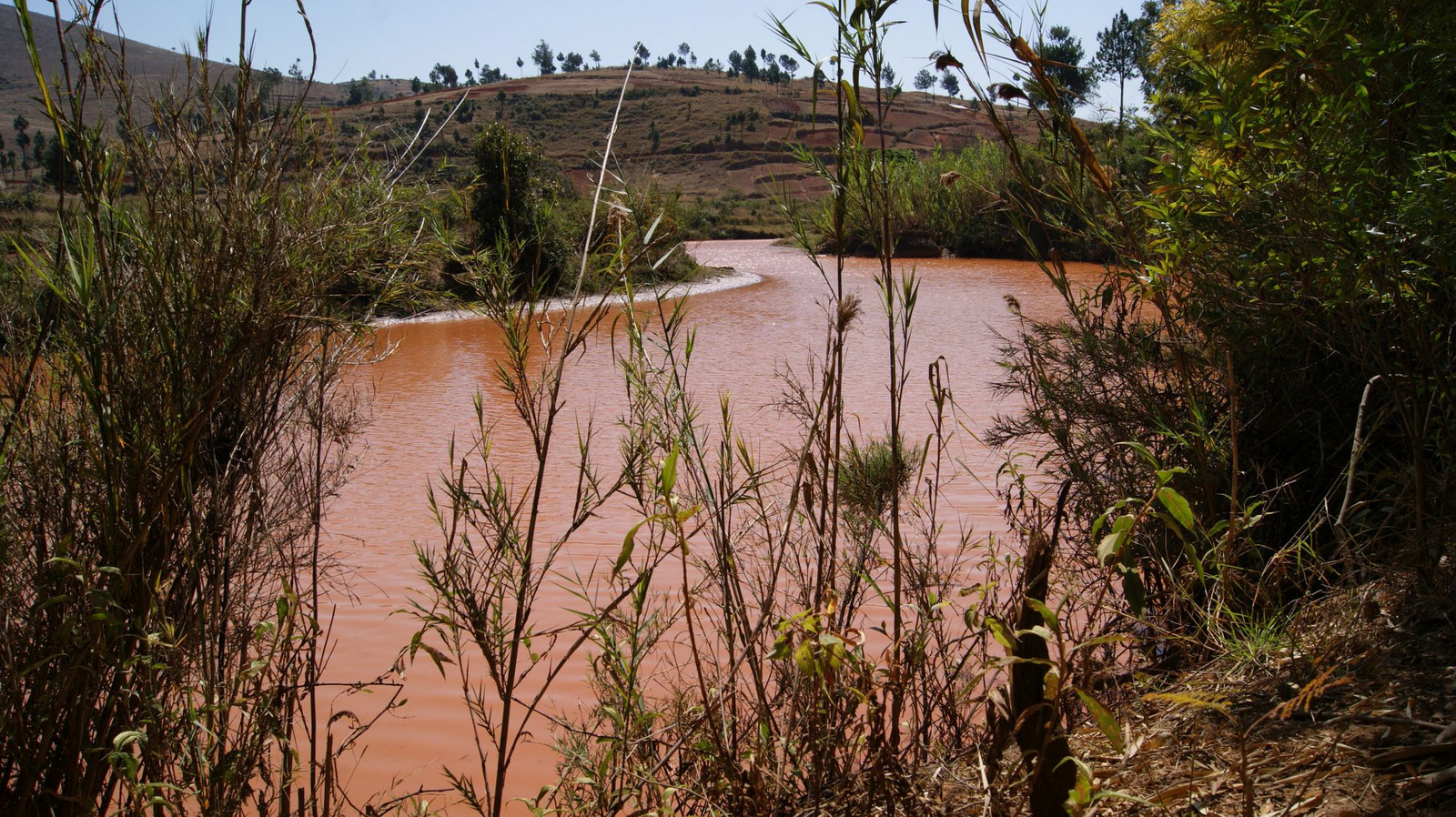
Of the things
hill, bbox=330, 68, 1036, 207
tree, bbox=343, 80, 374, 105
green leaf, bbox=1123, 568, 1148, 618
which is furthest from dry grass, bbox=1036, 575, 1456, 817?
hill, bbox=330, 68, 1036, 207

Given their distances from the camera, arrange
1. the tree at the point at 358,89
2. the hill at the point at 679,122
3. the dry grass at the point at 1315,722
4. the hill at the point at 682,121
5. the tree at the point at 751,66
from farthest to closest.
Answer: the tree at the point at 751,66
the hill at the point at 682,121
the hill at the point at 679,122
the tree at the point at 358,89
the dry grass at the point at 1315,722

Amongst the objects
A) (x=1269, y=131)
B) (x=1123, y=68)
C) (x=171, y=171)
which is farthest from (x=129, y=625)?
(x=1123, y=68)

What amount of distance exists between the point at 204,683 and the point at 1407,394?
8.83ft

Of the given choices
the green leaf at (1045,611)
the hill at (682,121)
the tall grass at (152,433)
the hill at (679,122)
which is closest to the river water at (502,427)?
the tall grass at (152,433)

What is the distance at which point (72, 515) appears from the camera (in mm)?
1988

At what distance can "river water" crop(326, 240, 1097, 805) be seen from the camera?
148 inches

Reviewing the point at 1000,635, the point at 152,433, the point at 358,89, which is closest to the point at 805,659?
the point at 1000,635

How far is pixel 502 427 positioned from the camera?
30.2 feet

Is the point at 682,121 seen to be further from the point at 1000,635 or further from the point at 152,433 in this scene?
the point at 1000,635

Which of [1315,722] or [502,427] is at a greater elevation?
[1315,722]

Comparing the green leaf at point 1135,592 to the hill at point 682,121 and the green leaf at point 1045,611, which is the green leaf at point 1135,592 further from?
the hill at point 682,121

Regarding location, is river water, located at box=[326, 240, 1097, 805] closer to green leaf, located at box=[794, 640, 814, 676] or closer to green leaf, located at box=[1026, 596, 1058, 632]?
green leaf, located at box=[794, 640, 814, 676]

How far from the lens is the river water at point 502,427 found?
3.76 m

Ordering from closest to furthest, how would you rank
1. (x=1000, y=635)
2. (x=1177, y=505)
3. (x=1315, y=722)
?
(x=1177, y=505)
(x=1000, y=635)
(x=1315, y=722)
